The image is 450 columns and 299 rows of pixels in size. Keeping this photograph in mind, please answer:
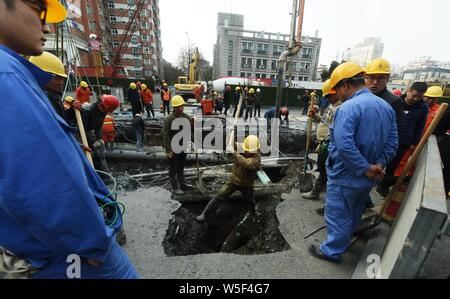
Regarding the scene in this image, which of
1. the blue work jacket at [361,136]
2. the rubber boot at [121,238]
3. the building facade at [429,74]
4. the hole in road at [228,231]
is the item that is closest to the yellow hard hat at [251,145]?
the hole in road at [228,231]

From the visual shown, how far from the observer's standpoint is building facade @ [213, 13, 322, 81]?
53031 millimetres

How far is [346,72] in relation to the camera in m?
2.25

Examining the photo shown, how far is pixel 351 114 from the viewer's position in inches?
80.0

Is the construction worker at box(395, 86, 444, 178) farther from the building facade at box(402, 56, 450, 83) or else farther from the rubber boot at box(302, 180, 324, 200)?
the building facade at box(402, 56, 450, 83)

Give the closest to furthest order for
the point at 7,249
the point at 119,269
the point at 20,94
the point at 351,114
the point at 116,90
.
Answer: the point at 20,94
the point at 7,249
the point at 119,269
the point at 351,114
the point at 116,90

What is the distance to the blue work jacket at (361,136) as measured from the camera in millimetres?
2023

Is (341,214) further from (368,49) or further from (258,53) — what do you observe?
(368,49)

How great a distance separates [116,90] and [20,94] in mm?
15736

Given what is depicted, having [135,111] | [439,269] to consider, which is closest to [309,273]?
[439,269]

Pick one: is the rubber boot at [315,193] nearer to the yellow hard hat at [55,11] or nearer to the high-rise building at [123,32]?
the yellow hard hat at [55,11]

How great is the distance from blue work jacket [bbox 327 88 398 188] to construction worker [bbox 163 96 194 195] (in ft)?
9.81

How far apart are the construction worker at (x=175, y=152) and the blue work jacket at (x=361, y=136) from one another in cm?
299

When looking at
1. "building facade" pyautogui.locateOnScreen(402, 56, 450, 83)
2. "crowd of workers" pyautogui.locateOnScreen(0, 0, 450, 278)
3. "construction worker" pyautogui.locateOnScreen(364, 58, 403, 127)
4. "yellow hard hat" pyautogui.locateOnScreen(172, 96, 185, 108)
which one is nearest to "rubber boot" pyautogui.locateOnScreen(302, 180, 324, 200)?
"construction worker" pyautogui.locateOnScreen(364, 58, 403, 127)

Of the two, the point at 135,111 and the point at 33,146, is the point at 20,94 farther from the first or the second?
the point at 135,111
